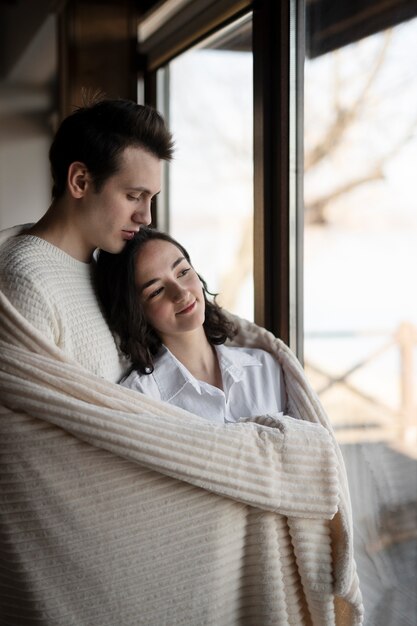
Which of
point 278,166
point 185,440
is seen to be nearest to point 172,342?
point 185,440

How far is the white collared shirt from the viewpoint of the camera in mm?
1573

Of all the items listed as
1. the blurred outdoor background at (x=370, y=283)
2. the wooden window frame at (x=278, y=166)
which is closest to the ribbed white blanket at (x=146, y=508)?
the blurred outdoor background at (x=370, y=283)

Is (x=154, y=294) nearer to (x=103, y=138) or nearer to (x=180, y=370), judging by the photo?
(x=180, y=370)

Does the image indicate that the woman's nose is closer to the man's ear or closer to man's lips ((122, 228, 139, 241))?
man's lips ((122, 228, 139, 241))

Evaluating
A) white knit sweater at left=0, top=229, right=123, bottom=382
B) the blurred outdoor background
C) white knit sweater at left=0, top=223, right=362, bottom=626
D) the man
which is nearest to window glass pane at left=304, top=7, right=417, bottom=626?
the blurred outdoor background

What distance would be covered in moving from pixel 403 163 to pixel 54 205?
2.35 feet

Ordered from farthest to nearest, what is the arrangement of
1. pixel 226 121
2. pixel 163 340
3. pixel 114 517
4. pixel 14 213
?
pixel 14 213 < pixel 226 121 < pixel 163 340 < pixel 114 517

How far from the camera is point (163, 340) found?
1686 millimetres

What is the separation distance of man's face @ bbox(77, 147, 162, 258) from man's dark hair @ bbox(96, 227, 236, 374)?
48 mm

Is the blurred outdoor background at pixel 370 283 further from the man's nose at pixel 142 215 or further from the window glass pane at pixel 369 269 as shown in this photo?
the man's nose at pixel 142 215

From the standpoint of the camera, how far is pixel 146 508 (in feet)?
4.41

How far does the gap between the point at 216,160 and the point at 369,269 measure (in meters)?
1.11

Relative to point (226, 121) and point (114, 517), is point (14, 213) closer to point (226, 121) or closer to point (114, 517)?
point (226, 121)

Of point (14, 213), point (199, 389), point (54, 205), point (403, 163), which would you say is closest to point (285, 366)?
point (199, 389)
